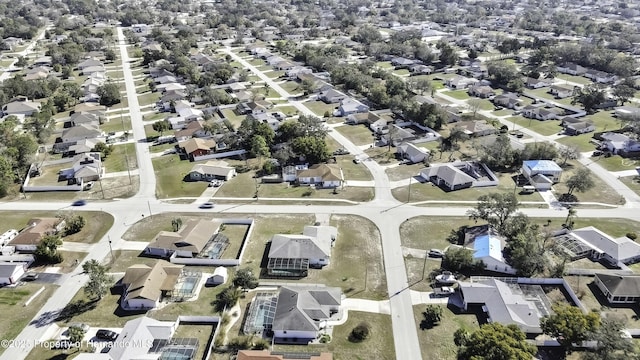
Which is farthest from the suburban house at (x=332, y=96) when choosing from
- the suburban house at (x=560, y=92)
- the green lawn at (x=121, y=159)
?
the suburban house at (x=560, y=92)

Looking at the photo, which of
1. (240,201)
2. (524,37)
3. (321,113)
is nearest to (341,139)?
(321,113)

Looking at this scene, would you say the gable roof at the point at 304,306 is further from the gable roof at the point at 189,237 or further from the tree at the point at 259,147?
the tree at the point at 259,147

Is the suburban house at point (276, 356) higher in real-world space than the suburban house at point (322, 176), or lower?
higher

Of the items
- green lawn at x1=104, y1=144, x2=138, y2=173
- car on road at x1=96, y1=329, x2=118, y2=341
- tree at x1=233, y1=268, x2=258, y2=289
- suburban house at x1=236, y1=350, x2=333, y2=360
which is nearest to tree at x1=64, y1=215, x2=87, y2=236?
green lawn at x1=104, y1=144, x2=138, y2=173

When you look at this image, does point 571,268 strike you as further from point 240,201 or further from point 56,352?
point 56,352

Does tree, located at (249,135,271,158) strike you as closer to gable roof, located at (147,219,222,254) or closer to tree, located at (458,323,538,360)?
gable roof, located at (147,219,222,254)

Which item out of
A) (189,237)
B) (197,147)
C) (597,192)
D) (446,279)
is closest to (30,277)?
(189,237)

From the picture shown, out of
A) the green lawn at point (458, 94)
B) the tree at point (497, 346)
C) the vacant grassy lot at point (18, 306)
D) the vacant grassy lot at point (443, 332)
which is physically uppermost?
the tree at point (497, 346)

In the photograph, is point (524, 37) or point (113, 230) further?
point (524, 37)
